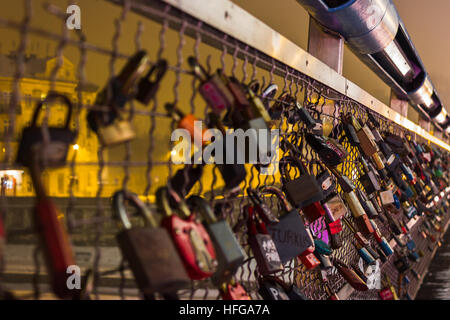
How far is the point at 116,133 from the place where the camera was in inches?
28.0

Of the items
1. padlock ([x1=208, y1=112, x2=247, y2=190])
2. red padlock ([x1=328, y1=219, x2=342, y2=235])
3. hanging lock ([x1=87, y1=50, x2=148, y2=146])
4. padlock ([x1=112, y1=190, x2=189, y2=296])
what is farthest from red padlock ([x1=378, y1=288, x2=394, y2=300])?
hanging lock ([x1=87, y1=50, x2=148, y2=146])

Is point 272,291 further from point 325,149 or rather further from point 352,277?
point 352,277

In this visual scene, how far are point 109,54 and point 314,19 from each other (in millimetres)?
1568

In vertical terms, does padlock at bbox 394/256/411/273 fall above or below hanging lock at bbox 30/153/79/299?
below

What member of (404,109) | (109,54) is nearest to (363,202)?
(109,54)

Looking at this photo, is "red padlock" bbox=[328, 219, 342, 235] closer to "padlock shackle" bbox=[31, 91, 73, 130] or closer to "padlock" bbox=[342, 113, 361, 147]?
"padlock" bbox=[342, 113, 361, 147]

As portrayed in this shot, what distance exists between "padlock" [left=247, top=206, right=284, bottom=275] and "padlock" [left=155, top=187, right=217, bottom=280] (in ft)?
0.92

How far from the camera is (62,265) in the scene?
0.56m

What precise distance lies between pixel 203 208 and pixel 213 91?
266 mm

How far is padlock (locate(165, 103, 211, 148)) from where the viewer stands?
88cm

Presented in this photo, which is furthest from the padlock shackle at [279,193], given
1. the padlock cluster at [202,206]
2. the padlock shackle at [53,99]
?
the padlock shackle at [53,99]

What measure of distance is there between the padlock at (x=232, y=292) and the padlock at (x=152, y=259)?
0.99 feet
